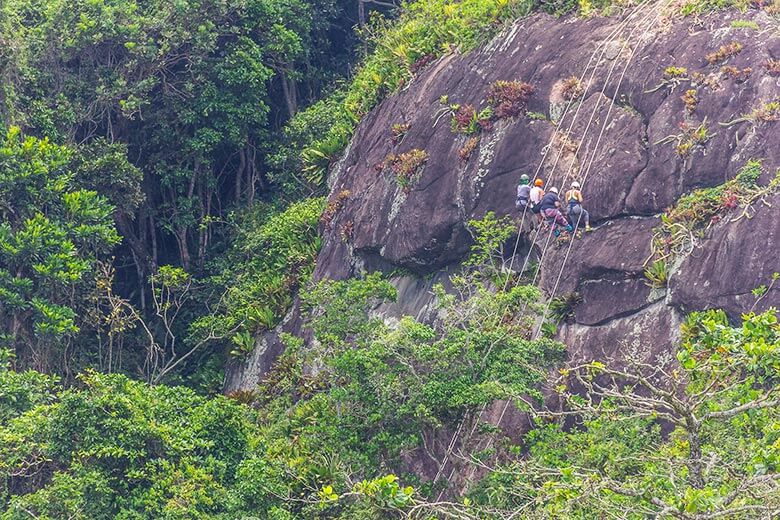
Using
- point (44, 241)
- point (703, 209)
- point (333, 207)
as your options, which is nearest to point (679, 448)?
point (703, 209)

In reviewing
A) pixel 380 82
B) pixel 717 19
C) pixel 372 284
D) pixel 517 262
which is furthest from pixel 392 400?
pixel 380 82

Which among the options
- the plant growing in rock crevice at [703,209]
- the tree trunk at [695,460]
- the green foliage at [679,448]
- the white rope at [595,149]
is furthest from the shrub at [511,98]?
→ the tree trunk at [695,460]

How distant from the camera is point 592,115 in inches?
714

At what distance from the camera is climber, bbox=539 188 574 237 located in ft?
56.6

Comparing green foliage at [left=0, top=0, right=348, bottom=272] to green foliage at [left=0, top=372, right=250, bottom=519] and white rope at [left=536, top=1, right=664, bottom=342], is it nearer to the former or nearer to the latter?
green foliage at [left=0, top=372, right=250, bottom=519]

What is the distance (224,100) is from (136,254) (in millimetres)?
3516

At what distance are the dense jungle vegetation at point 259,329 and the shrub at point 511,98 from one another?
1.92m

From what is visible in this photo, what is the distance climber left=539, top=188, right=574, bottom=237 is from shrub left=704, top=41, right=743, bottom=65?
2.83 meters

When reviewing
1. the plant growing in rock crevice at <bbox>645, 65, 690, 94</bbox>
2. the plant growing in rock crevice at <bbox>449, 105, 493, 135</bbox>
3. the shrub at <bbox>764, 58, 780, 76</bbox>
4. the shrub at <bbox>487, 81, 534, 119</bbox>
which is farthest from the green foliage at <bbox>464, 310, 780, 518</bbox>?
the plant growing in rock crevice at <bbox>449, 105, 493, 135</bbox>

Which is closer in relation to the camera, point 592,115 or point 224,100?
point 592,115

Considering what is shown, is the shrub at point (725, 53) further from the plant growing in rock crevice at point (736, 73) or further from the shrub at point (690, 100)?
the shrub at point (690, 100)

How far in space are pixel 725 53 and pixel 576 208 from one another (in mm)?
2984

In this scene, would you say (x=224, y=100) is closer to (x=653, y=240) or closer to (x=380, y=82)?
(x=380, y=82)

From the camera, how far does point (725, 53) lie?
17297 mm
